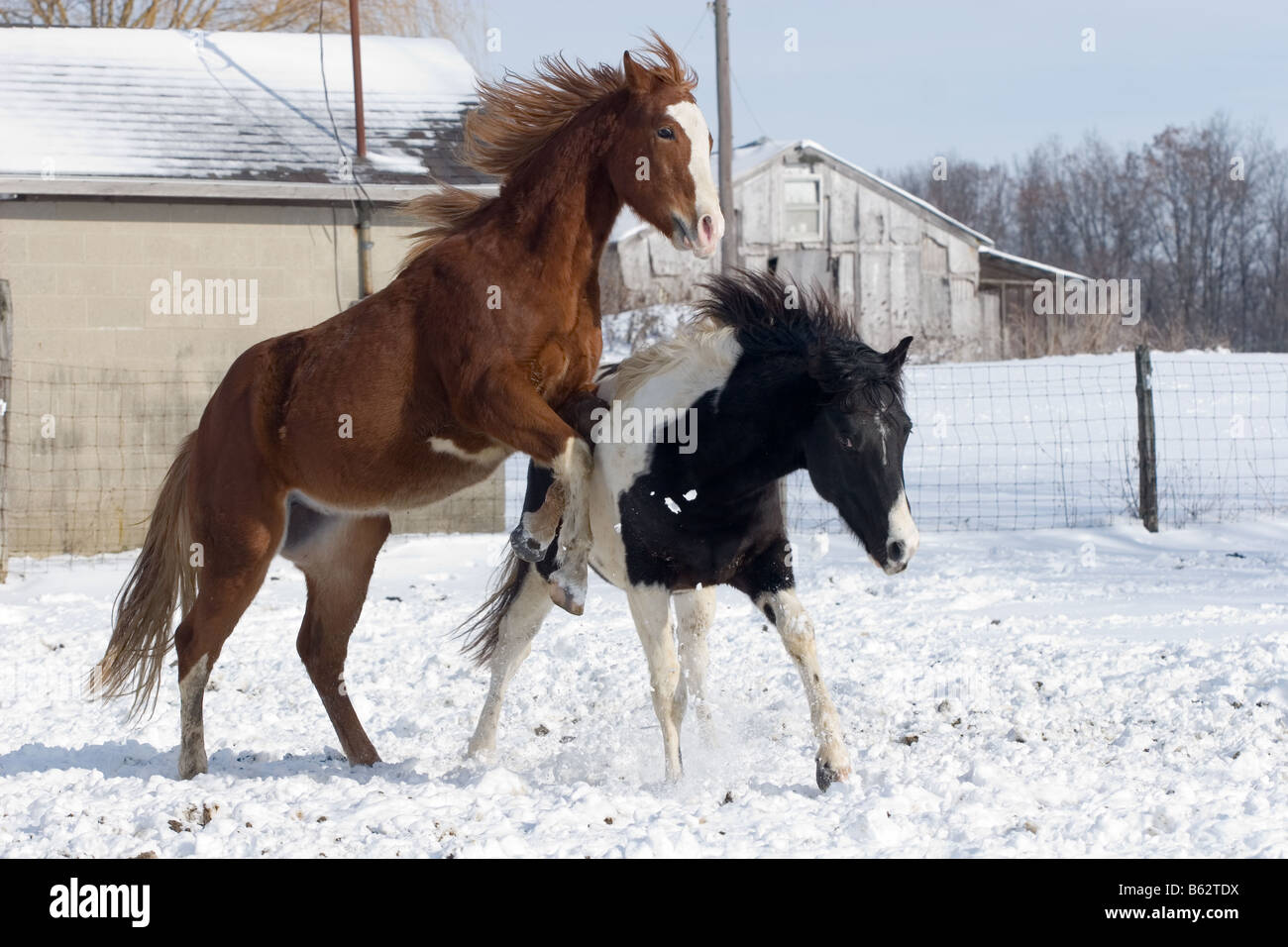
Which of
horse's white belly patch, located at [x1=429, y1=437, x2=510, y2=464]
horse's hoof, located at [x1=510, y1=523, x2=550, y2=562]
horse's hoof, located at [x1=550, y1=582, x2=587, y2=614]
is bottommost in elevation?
horse's hoof, located at [x1=550, y1=582, x2=587, y2=614]

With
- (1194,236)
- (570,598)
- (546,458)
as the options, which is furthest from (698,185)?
(1194,236)

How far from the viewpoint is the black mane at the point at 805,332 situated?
4691 millimetres

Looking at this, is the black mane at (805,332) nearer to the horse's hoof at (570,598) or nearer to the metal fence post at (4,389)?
the horse's hoof at (570,598)

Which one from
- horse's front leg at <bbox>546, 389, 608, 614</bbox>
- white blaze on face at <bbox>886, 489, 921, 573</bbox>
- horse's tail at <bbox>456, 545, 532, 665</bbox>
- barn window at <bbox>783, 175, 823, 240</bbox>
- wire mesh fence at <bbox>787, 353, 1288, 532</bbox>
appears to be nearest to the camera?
white blaze on face at <bbox>886, 489, 921, 573</bbox>

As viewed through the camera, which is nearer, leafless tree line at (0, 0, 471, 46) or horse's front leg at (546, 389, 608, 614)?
horse's front leg at (546, 389, 608, 614)

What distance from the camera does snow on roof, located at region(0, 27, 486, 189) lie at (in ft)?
41.2

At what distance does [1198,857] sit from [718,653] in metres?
3.94

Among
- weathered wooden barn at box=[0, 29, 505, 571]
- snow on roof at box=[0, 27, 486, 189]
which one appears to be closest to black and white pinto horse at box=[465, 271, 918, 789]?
weathered wooden barn at box=[0, 29, 505, 571]

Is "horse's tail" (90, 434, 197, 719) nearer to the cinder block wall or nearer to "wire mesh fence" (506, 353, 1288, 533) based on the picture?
the cinder block wall

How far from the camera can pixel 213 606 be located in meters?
5.43

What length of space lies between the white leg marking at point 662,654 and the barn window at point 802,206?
24970 mm

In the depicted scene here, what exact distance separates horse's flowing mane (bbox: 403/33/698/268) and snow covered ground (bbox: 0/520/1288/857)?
2.32 meters

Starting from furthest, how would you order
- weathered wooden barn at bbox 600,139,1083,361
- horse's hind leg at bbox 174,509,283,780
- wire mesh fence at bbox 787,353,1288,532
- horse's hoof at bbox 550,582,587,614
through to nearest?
weathered wooden barn at bbox 600,139,1083,361 → wire mesh fence at bbox 787,353,1288,532 → horse's hind leg at bbox 174,509,283,780 → horse's hoof at bbox 550,582,587,614
